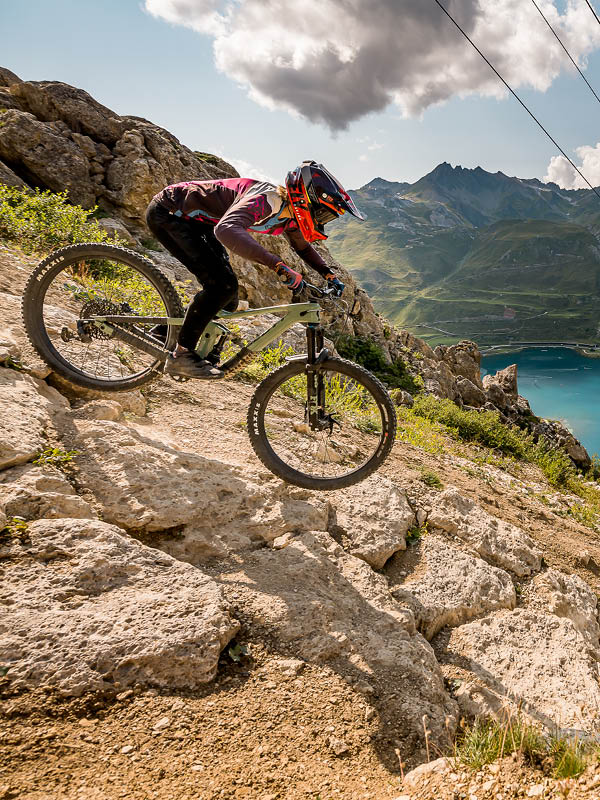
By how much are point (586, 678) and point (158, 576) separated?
424 cm

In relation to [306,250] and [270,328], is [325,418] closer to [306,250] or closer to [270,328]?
[270,328]

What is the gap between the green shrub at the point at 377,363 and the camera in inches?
702

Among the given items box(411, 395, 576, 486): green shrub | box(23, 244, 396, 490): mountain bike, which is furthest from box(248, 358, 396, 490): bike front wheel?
box(411, 395, 576, 486): green shrub

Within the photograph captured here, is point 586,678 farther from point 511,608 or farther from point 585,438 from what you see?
point 585,438

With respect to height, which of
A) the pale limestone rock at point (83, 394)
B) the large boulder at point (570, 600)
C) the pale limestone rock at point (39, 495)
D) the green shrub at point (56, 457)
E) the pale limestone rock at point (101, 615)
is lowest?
the pale limestone rock at point (101, 615)

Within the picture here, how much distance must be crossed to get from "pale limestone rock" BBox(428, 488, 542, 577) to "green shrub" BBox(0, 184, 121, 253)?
7774mm

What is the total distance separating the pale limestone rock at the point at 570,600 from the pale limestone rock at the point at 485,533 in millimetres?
215

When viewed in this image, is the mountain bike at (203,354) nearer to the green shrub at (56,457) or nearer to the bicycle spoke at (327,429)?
the bicycle spoke at (327,429)

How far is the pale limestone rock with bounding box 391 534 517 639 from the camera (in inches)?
161

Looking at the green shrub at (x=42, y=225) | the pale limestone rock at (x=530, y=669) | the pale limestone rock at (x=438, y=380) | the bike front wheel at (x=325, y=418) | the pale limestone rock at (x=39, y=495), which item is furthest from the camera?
the pale limestone rock at (x=438, y=380)

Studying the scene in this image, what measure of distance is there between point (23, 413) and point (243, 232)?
2672 millimetres

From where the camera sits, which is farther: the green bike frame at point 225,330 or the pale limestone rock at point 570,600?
the pale limestone rock at point 570,600

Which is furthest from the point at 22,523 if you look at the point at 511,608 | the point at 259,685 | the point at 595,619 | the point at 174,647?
the point at 595,619

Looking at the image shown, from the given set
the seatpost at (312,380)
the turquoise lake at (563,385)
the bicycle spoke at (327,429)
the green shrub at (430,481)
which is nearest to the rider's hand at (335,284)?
the seatpost at (312,380)
